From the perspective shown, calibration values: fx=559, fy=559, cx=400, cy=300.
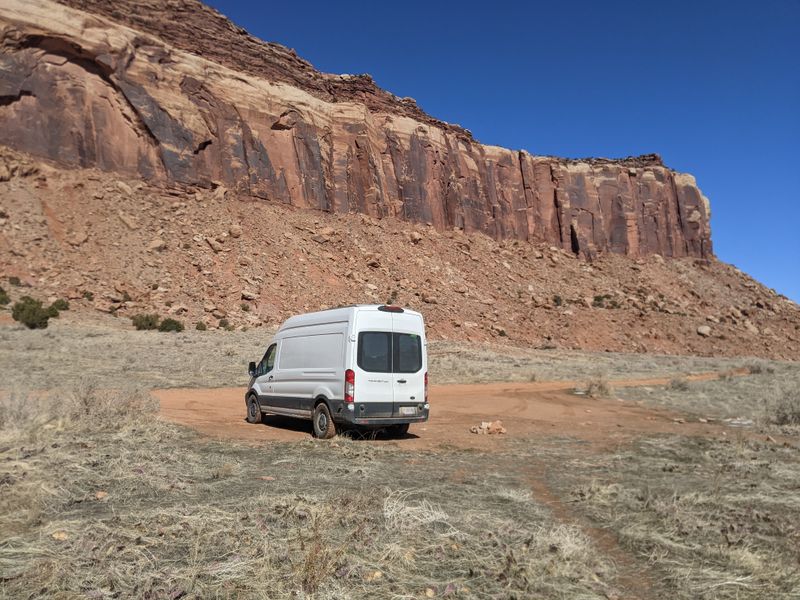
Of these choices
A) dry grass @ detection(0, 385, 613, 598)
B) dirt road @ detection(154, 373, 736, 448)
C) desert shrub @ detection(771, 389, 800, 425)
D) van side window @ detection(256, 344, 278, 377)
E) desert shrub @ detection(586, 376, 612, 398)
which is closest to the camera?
dry grass @ detection(0, 385, 613, 598)

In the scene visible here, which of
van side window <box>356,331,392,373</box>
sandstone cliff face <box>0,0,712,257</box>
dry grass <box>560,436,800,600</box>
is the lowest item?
dry grass <box>560,436,800,600</box>

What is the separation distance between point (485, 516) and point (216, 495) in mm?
2794

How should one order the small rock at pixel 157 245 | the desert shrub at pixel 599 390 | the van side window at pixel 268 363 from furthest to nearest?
the small rock at pixel 157 245, the desert shrub at pixel 599 390, the van side window at pixel 268 363

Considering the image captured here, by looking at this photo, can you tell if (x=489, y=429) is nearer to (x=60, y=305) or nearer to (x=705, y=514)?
(x=705, y=514)

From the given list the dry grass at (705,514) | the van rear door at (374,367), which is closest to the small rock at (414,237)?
the van rear door at (374,367)

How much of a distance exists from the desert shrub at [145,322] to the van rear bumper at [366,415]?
26.8 metres

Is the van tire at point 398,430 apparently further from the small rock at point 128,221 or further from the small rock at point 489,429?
the small rock at point 128,221

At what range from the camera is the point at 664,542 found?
5008mm

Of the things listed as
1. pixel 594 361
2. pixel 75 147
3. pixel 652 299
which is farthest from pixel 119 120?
pixel 652 299

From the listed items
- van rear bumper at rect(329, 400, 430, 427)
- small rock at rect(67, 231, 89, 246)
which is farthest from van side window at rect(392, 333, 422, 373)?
small rock at rect(67, 231, 89, 246)

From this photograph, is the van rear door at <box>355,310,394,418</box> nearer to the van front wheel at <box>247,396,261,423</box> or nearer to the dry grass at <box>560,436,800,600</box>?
the van front wheel at <box>247,396,261,423</box>

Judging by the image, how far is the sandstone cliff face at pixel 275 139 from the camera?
1702 inches

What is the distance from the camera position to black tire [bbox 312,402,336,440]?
10.4 m

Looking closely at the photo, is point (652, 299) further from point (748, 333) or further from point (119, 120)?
point (119, 120)
